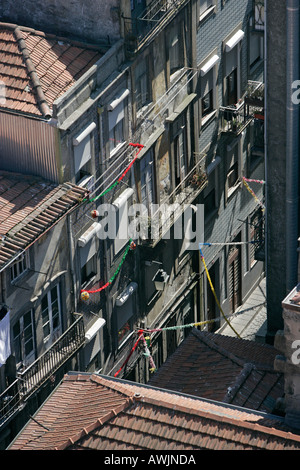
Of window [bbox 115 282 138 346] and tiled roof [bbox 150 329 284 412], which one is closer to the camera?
tiled roof [bbox 150 329 284 412]

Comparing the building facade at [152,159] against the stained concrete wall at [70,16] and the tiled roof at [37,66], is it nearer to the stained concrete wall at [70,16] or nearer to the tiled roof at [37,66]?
the stained concrete wall at [70,16]

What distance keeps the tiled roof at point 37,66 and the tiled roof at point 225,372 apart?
11725 millimetres

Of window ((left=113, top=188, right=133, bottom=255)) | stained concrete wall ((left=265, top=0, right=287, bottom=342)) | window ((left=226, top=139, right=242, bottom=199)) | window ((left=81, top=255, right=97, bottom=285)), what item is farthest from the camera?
window ((left=226, top=139, right=242, bottom=199))

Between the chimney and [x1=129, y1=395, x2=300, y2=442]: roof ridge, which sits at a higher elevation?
the chimney

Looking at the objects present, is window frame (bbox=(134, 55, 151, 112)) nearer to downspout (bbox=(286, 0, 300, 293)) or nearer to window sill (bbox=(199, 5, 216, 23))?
window sill (bbox=(199, 5, 216, 23))

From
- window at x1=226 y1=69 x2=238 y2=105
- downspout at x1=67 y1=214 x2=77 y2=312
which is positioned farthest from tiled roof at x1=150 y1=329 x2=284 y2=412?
window at x1=226 y1=69 x2=238 y2=105

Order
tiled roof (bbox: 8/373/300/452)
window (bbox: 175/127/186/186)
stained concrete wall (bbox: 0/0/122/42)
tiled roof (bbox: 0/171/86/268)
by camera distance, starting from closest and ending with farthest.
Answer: tiled roof (bbox: 8/373/300/452) < tiled roof (bbox: 0/171/86/268) < stained concrete wall (bbox: 0/0/122/42) < window (bbox: 175/127/186/186)

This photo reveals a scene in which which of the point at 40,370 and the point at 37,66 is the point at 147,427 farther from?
the point at 37,66

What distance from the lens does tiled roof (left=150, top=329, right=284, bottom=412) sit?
4944cm

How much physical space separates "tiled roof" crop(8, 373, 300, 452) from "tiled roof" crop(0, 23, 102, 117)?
11.7m

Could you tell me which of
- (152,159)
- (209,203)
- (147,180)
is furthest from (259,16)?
(209,203)

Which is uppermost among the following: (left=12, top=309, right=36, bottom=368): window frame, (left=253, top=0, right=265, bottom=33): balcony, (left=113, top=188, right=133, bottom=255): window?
(left=253, top=0, right=265, bottom=33): balcony

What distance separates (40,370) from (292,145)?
43.3 feet

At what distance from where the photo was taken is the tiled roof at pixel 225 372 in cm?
4944
